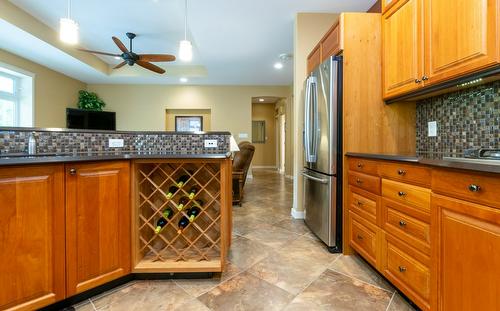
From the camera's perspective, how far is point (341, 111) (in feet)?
6.45

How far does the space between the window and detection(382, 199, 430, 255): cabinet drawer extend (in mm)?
6101

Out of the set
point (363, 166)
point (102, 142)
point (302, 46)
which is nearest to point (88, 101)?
point (102, 142)

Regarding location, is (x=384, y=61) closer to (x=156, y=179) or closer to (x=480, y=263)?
(x=480, y=263)

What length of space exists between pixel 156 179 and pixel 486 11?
2245 mm

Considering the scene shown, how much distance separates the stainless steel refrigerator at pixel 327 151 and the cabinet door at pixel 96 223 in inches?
63.3

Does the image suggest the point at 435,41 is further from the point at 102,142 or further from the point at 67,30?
the point at 67,30

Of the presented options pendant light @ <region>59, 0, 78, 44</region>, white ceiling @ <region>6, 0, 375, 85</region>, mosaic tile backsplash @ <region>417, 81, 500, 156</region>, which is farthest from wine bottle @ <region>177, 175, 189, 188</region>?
white ceiling @ <region>6, 0, 375, 85</region>

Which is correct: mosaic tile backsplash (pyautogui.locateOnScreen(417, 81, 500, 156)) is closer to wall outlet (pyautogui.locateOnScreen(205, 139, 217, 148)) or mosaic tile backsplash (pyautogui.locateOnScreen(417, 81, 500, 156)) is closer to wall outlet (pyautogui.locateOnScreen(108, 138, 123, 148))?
wall outlet (pyautogui.locateOnScreen(205, 139, 217, 148))

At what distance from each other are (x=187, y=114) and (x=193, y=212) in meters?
5.52

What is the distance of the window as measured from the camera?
414cm

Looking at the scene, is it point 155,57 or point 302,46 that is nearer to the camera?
point 302,46

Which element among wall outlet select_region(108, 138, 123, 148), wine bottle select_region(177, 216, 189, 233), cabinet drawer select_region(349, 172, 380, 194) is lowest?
wine bottle select_region(177, 216, 189, 233)

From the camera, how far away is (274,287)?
4.99 feet

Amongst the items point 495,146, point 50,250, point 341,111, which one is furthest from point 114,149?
point 495,146
